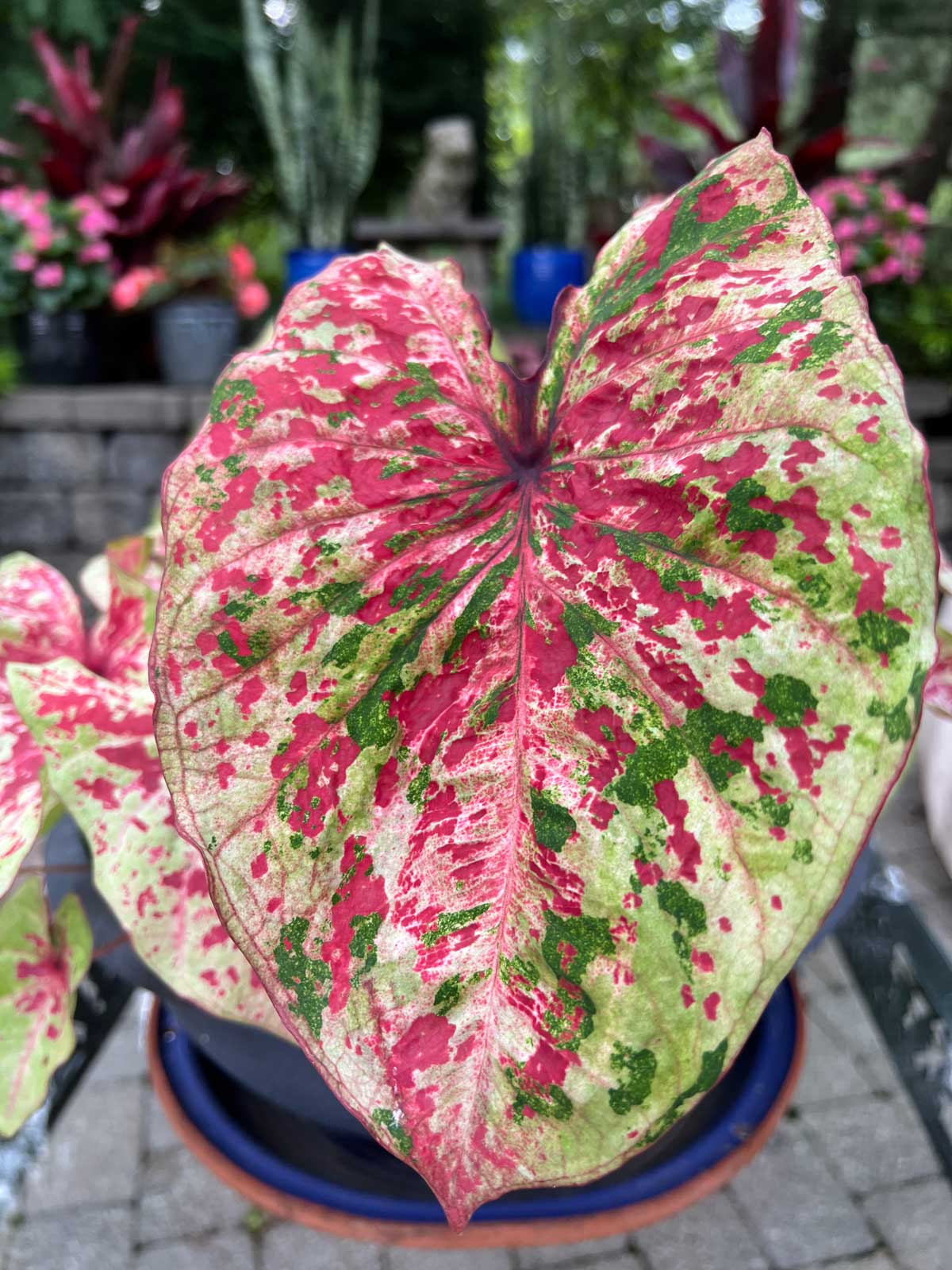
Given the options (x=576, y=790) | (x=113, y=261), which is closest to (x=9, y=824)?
(x=576, y=790)

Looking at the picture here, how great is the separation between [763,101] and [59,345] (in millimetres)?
2595

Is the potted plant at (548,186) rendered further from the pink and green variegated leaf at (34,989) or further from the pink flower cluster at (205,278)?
the pink and green variegated leaf at (34,989)

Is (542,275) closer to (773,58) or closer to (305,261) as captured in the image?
(305,261)

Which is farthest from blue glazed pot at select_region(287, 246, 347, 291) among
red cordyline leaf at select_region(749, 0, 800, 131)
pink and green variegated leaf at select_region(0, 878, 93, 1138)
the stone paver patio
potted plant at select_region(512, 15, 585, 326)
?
pink and green variegated leaf at select_region(0, 878, 93, 1138)

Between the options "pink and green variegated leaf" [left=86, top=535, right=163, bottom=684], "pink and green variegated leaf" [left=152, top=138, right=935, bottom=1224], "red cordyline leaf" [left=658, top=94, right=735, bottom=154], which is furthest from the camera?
"red cordyline leaf" [left=658, top=94, right=735, bottom=154]

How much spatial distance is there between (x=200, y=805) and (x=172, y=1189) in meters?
1.29

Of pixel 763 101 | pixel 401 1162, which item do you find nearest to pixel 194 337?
pixel 763 101

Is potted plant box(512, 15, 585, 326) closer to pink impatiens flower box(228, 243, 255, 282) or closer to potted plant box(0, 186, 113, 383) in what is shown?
pink impatiens flower box(228, 243, 255, 282)

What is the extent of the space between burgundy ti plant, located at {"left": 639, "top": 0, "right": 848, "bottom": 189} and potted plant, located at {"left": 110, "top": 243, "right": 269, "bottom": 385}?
1.55m

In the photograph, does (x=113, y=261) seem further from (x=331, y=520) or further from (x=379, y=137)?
(x=331, y=520)

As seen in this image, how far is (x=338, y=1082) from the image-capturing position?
0.41 meters

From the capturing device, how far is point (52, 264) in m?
3.48

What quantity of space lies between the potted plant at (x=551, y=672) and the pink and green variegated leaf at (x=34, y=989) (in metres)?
0.16

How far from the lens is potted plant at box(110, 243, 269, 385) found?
362cm
